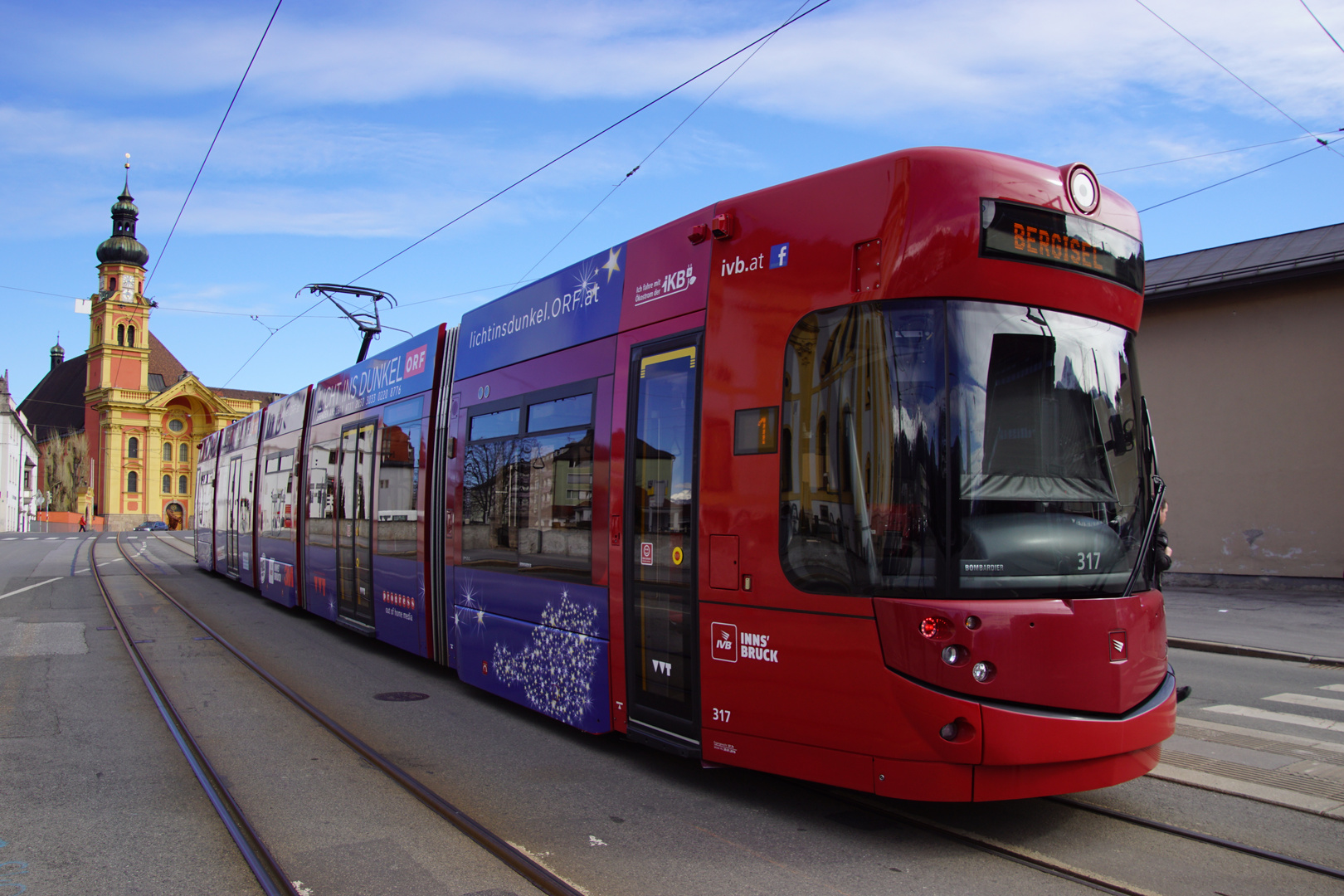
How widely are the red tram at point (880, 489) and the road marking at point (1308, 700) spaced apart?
439 cm

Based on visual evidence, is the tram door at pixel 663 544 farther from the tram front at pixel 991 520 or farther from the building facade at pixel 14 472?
the building facade at pixel 14 472

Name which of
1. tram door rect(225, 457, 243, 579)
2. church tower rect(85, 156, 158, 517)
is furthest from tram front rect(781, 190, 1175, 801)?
church tower rect(85, 156, 158, 517)

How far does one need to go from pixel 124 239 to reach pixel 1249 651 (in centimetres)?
9710

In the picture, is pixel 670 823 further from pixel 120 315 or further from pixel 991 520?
pixel 120 315

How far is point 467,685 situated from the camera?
9.02 meters

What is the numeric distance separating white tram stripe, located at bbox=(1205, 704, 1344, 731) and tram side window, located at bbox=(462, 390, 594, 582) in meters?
5.44

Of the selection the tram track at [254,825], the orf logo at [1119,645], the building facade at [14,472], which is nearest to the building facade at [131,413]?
the building facade at [14,472]

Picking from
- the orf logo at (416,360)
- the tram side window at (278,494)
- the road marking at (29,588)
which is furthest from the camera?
the road marking at (29,588)

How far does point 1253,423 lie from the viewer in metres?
18.5

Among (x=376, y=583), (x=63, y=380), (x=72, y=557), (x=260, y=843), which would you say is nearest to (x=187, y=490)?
(x=63, y=380)

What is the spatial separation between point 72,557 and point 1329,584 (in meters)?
35.7

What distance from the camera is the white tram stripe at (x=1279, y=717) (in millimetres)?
7102

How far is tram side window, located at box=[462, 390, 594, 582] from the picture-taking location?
6.46 metres

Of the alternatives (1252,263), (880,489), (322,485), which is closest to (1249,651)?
(880,489)
